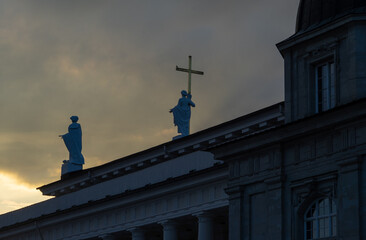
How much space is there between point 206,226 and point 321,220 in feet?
55.9

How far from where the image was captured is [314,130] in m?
43.1

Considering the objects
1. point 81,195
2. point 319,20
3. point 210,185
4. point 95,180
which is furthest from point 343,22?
point 95,180

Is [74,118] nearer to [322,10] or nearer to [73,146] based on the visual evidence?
[73,146]

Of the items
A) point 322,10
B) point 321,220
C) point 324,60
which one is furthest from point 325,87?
point 321,220

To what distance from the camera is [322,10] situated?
1829 inches

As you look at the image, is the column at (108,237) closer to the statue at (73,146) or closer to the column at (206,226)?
the column at (206,226)

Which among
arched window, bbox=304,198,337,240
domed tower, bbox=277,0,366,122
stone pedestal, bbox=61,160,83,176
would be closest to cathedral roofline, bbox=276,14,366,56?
domed tower, bbox=277,0,366,122

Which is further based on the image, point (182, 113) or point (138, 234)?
point (182, 113)

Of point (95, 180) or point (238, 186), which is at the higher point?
point (95, 180)

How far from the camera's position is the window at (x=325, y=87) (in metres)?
44.7

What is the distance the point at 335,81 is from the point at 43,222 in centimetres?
3778

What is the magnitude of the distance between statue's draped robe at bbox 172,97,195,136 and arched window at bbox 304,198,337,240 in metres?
34.2

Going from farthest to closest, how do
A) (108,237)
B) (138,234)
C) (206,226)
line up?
(108,237), (138,234), (206,226)

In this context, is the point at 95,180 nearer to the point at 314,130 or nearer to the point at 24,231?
the point at 24,231
